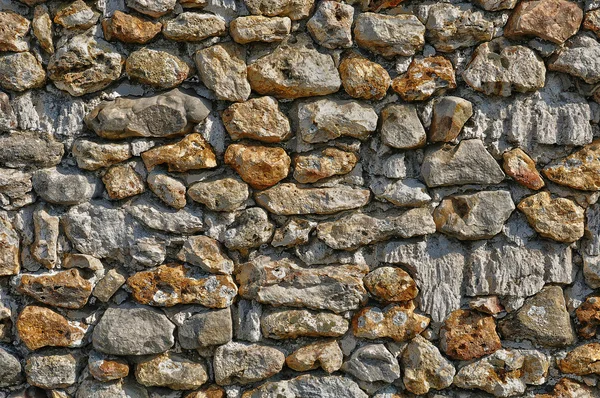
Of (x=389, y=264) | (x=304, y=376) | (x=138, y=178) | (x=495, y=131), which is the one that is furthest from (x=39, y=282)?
(x=495, y=131)

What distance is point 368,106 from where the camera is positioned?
2219 mm

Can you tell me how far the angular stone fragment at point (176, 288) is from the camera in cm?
220

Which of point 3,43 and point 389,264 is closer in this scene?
point 3,43

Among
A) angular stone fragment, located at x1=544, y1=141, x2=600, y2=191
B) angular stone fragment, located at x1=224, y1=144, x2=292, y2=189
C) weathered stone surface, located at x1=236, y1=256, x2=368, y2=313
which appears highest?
angular stone fragment, located at x1=544, y1=141, x2=600, y2=191

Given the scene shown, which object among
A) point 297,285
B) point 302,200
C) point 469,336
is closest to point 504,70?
point 302,200

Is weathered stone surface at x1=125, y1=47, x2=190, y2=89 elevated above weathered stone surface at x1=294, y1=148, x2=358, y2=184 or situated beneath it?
elevated above

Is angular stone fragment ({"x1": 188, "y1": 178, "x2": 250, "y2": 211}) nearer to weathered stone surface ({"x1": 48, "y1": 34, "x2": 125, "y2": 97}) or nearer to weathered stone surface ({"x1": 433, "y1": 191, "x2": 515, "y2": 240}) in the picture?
weathered stone surface ({"x1": 48, "y1": 34, "x2": 125, "y2": 97})

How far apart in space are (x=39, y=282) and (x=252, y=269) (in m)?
0.78

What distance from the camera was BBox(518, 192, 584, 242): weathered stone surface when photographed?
86.8 inches

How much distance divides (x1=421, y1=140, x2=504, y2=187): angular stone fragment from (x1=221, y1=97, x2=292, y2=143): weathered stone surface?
551 millimetres

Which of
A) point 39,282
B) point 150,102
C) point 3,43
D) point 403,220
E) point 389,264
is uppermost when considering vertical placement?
point 3,43

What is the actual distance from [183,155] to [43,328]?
82 centimetres

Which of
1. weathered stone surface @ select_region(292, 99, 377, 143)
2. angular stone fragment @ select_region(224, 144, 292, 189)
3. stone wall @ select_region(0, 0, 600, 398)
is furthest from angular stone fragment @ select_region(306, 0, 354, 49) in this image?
angular stone fragment @ select_region(224, 144, 292, 189)

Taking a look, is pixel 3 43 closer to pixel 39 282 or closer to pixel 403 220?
pixel 39 282
